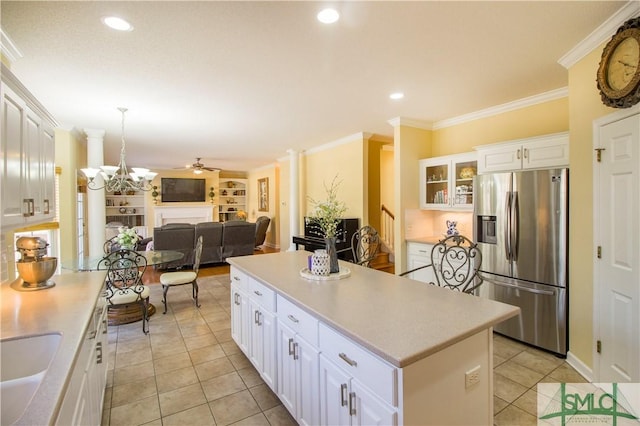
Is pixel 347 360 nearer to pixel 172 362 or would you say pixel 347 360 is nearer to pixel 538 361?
pixel 172 362

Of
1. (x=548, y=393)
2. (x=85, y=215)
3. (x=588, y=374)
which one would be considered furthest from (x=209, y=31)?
(x=85, y=215)

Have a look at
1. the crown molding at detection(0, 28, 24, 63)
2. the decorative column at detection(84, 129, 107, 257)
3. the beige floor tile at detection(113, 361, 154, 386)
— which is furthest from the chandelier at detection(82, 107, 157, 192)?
the beige floor tile at detection(113, 361, 154, 386)

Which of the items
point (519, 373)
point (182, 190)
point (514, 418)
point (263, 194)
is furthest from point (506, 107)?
point (182, 190)

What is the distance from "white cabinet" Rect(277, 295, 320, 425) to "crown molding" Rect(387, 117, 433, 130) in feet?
10.9

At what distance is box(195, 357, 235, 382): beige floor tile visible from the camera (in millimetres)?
2637

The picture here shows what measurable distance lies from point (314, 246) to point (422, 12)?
175 inches

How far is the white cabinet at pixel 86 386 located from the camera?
114 centimetres

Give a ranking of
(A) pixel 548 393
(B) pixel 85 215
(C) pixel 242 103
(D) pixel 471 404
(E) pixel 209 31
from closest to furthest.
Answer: (D) pixel 471 404 < (E) pixel 209 31 < (A) pixel 548 393 < (C) pixel 242 103 < (B) pixel 85 215

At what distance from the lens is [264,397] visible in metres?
2.32

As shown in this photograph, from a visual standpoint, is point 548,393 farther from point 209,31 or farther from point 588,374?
point 209,31

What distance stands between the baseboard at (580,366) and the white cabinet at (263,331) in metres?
2.51

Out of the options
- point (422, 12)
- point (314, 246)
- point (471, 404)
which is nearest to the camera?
point (471, 404)

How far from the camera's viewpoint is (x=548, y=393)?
91.8 inches

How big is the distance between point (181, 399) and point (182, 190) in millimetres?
9079
